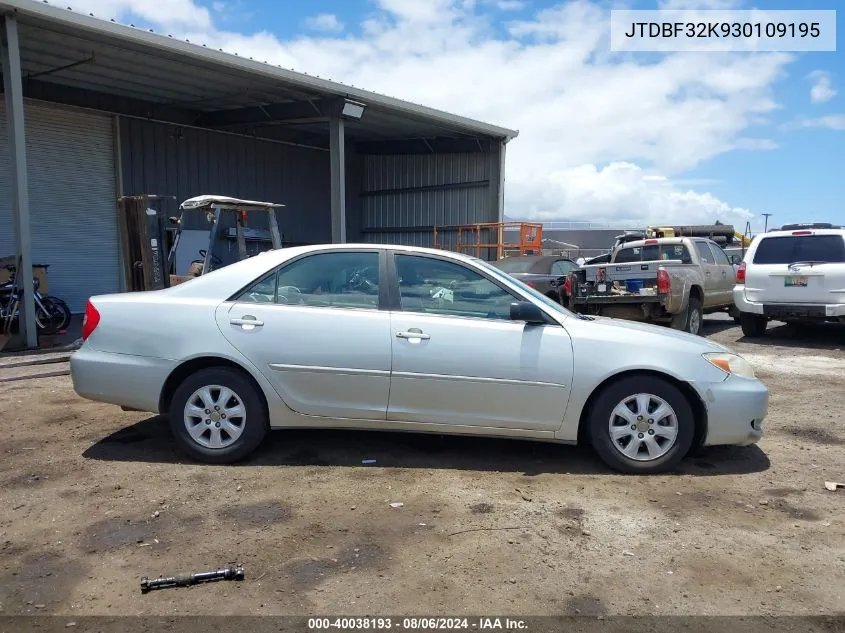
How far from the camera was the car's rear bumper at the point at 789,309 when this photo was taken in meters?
9.80

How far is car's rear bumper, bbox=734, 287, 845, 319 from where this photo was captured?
9.80 meters

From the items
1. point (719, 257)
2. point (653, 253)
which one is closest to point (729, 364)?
point (653, 253)

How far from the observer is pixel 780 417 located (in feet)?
20.3

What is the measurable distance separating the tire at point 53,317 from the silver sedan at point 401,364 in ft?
22.7

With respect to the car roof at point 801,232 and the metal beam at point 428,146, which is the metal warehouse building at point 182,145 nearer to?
the metal beam at point 428,146

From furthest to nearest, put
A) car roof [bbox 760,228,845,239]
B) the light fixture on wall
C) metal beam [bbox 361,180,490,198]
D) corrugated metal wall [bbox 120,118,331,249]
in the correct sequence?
metal beam [bbox 361,180,490,198], corrugated metal wall [bbox 120,118,331,249], the light fixture on wall, car roof [bbox 760,228,845,239]

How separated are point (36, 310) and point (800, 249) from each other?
11790 mm

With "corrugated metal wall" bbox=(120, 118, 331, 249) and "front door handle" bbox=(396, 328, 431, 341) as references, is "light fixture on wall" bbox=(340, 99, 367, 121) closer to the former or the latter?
"corrugated metal wall" bbox=(120, 118, 331, 249)

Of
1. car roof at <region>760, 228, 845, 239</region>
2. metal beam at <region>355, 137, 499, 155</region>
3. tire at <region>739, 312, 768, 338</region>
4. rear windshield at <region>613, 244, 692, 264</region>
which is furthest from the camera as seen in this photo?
metal beam at <region>355, 137, 499, 155</region>

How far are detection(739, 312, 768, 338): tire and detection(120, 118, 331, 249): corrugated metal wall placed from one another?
12867mm

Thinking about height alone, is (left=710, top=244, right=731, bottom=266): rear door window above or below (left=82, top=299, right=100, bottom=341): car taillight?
above

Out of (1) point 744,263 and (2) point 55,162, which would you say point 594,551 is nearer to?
(1) point 744,263

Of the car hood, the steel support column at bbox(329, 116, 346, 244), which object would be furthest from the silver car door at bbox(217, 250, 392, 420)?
the steel support column at bbox(329, 116, 346, 244)

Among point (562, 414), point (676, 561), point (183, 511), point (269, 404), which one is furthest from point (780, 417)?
point (183, 511)
